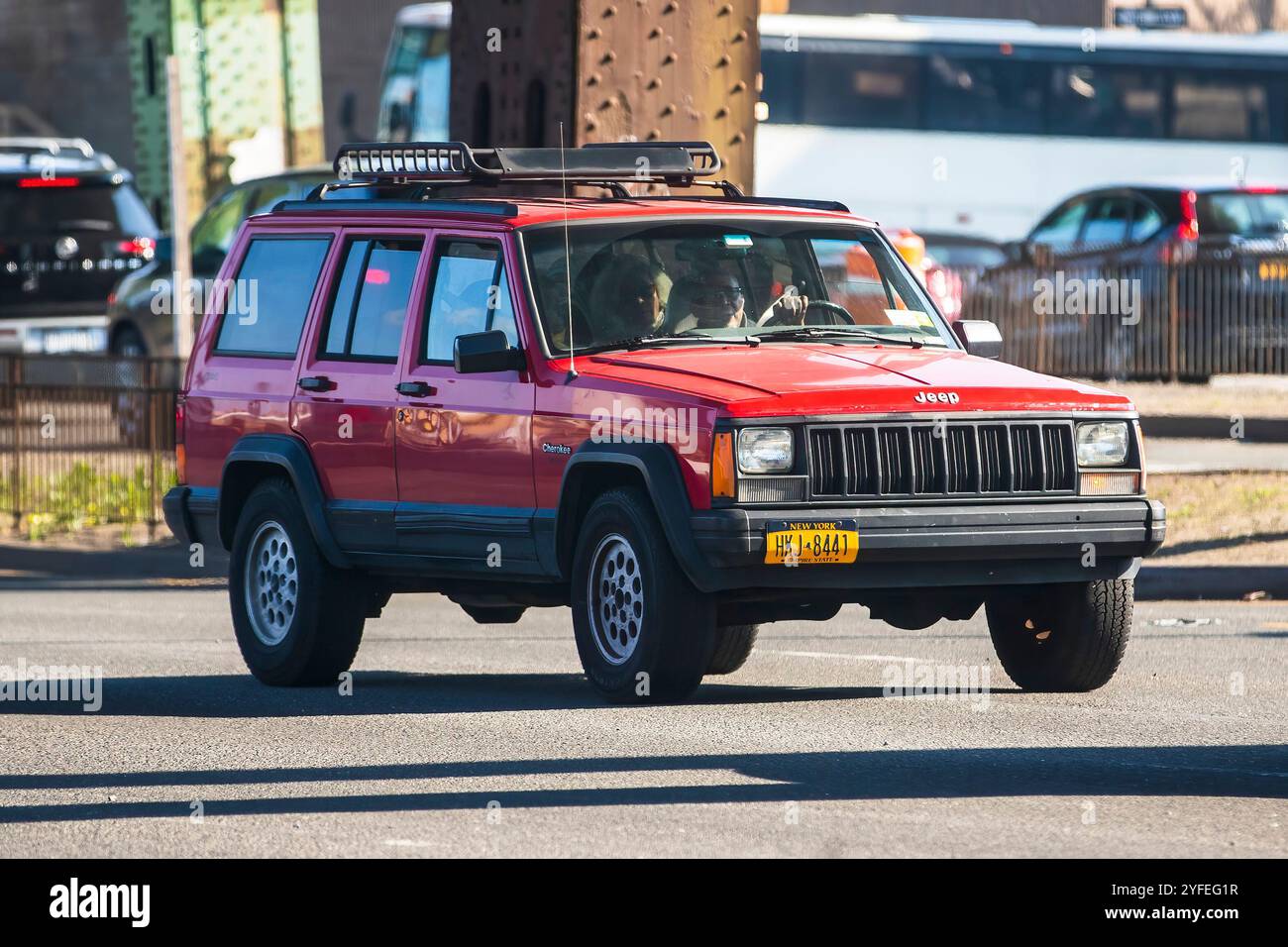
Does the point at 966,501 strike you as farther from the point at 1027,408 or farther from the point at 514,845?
the point at 514,845

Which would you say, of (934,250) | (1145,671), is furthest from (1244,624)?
(934,250)

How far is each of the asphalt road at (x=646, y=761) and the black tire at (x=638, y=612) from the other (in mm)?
151

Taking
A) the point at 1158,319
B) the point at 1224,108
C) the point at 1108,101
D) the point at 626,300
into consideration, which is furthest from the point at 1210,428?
the point at 1224,108

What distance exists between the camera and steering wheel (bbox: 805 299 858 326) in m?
10.3

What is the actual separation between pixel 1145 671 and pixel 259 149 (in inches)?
1103

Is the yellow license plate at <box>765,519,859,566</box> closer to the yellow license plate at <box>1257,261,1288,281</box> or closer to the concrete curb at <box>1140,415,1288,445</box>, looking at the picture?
the concrete curb at <box>1140,415,1288,445</box>

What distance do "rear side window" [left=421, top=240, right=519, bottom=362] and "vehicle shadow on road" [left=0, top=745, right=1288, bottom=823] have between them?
2.37 metres

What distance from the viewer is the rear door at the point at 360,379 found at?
10500mm

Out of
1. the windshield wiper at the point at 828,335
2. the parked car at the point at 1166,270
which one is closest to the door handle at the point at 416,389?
the windshield wiper at the point at 828,335

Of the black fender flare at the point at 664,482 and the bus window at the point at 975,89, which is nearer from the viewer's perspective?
the black fender flare at the point at 664,482

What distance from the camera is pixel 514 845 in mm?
6828

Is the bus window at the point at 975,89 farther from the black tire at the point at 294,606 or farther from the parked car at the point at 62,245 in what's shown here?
the black tire at the point at 294,606

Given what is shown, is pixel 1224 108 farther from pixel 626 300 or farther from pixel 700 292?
pixel 626 300

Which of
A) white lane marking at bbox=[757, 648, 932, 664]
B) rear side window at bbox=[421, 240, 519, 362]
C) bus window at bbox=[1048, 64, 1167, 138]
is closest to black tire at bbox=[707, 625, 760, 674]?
white lane marking at bbox=[757, 648, 932, 664]
